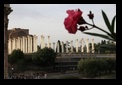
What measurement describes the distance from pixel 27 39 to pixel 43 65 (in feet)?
20.9

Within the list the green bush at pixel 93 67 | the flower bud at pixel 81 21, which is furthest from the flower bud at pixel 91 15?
the green bush at pixel 93 67

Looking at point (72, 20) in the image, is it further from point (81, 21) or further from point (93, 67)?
point (93, 67)

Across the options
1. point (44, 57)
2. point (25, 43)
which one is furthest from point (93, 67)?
point (25, 43)

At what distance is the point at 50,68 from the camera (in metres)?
25.3

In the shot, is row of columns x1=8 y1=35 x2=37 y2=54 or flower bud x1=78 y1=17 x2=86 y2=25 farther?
row of columns x1=8 y1=35 x2=37 y2=54

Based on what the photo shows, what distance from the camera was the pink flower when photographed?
2.84ft

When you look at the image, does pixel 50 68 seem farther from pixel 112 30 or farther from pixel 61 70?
pixel 112 30

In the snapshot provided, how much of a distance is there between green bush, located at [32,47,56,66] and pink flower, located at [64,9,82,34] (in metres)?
23.7

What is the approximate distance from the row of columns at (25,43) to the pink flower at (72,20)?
98.6ft

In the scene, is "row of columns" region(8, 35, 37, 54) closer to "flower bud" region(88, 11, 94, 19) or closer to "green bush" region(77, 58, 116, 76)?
"green bush" region(77, 58, 116, 76)

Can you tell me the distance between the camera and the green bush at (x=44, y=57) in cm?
2466

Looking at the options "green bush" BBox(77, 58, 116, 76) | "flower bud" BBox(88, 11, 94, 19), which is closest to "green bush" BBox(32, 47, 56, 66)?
"green bush" BBox(77, 58, 116, 76)

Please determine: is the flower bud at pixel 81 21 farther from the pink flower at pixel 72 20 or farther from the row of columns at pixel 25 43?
the row of columns at pixel 25 43
